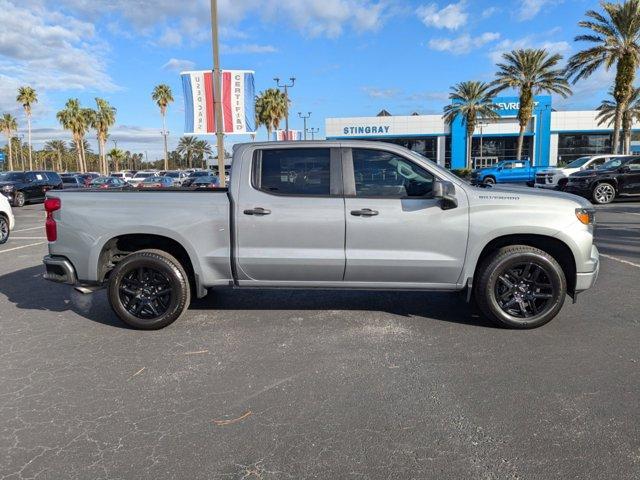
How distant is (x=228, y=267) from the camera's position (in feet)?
15.6

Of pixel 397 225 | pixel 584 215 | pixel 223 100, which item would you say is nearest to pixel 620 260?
pixel 584 215

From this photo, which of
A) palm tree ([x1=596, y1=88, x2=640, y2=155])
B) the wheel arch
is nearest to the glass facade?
palm tree ([x1=596, y1=88, x2=640, y2=155])

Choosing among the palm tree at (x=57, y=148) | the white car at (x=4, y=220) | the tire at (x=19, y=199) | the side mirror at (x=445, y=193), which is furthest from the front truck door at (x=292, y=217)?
the palm tree at (x=57, y=148)

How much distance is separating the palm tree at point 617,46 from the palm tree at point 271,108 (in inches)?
1343

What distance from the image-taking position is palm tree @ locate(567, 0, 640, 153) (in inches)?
1009

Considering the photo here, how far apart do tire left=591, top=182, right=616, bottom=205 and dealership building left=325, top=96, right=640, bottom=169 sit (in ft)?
141

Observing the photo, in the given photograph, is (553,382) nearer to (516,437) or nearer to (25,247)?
(516,437)

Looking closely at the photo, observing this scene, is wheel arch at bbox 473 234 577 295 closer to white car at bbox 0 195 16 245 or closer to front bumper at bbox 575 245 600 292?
front bumper at bbox 575 245 600 292

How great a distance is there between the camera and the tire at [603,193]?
16.7 m

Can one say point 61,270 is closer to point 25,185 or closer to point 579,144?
point 25,185

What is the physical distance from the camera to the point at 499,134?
60.3m

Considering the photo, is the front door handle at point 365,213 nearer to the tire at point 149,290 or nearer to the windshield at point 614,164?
the tire at point 149,290

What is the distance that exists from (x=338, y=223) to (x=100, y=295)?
3.56 m

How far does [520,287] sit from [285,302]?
263 cm
